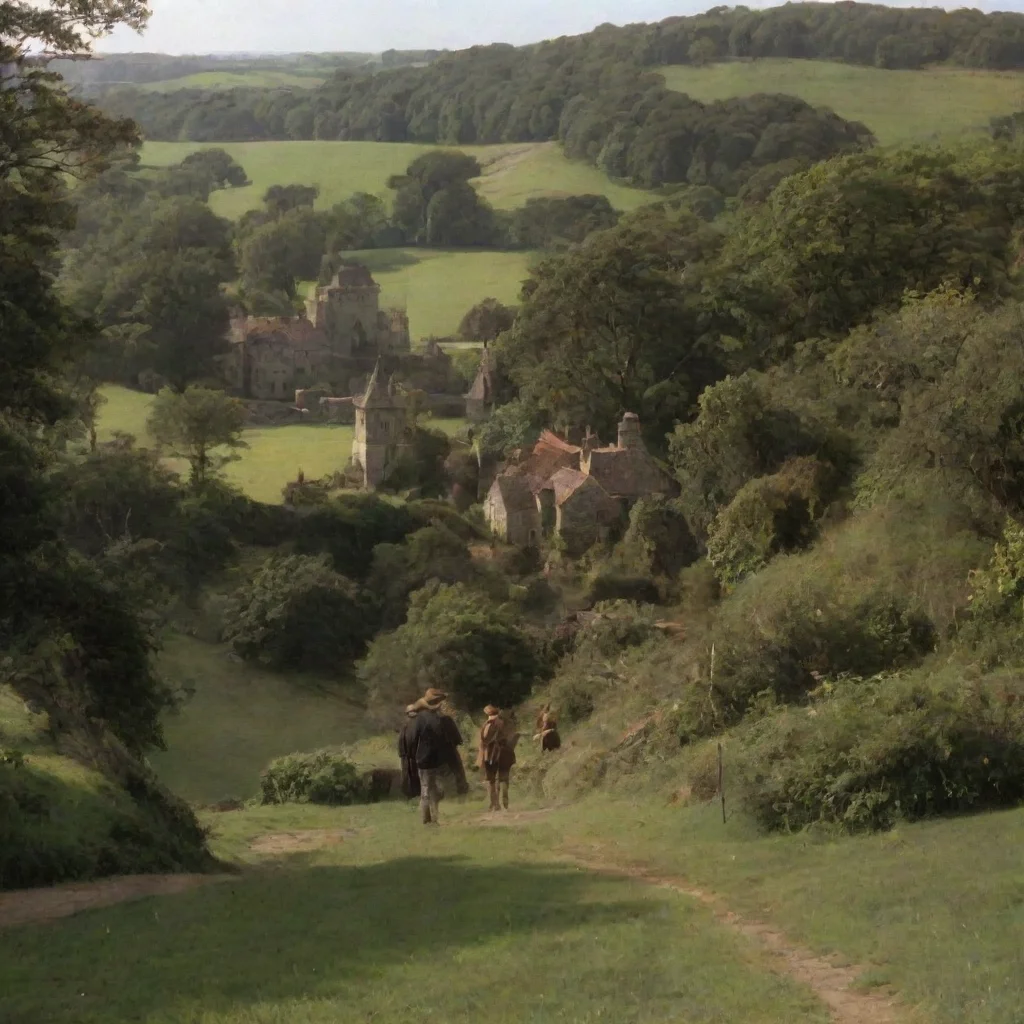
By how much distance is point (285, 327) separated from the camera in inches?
2958

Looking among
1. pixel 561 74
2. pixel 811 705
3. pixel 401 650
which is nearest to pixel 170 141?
pixel 561 74

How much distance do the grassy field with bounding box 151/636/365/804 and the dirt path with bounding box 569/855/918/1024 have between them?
15.9m

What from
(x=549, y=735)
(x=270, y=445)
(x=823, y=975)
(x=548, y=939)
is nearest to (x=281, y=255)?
(x=270, y=445)

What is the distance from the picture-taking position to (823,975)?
9109 mm

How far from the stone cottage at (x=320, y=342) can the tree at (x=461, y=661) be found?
3978 centimetres

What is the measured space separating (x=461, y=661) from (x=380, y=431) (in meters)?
22.2

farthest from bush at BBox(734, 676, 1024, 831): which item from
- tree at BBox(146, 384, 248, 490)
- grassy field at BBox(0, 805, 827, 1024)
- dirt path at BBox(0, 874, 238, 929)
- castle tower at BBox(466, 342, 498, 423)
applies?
castle tower at BBox(466, 342, 498, 423)

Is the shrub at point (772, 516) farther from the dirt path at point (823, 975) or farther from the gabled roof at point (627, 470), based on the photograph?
the dirt path at point (823, 975)

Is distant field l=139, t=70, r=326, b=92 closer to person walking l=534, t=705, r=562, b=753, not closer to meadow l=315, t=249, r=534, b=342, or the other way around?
meadow l=315, t=249, r=534, b=342

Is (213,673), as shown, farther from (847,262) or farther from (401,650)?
(847,262)

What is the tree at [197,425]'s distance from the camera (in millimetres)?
46688

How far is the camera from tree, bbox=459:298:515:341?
78125 millimetres

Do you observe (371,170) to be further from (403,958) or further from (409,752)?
(403,958)

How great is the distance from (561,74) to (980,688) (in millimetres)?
→ 138714
